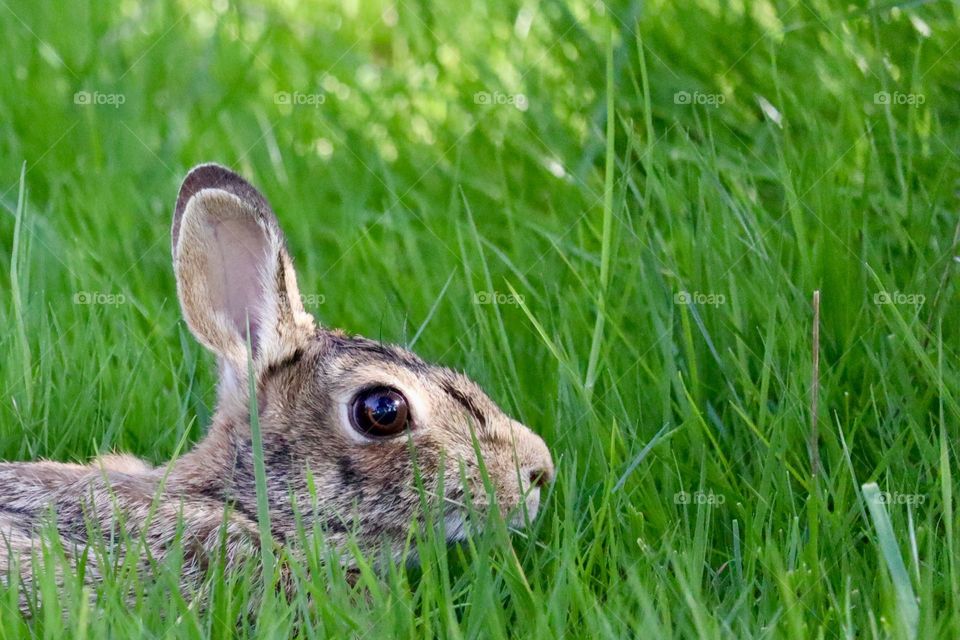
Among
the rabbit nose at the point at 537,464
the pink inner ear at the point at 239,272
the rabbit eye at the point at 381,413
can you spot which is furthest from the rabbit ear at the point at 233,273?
the rabbit nose at the point at 537,464

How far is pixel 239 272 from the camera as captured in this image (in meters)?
4.83

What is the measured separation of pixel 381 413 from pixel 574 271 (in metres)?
0.93

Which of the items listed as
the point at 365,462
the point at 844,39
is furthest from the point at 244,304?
the point at 844,39

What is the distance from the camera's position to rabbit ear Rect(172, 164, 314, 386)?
4684 mm

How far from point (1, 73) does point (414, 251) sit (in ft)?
8.60

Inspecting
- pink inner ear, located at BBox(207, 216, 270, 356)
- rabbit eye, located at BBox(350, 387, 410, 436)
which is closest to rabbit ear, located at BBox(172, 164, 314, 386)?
pink inner ear, located at BBox(207, 216, 270, 356)

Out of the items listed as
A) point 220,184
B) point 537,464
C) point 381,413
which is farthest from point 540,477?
point 220,184

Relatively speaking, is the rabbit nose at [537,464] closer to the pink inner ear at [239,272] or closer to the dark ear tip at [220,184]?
the pink inner ear at [239,272]

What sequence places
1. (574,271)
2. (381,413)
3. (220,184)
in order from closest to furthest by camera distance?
(381,413) → (220,184) → (574,271)

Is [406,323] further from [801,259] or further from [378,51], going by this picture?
[378,51]

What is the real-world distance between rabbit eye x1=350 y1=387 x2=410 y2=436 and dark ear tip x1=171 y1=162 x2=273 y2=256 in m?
0.77

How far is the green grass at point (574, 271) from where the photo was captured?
3.88 meters

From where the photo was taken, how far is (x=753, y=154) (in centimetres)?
590

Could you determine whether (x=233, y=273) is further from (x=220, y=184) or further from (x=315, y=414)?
(x=315, y=414)
